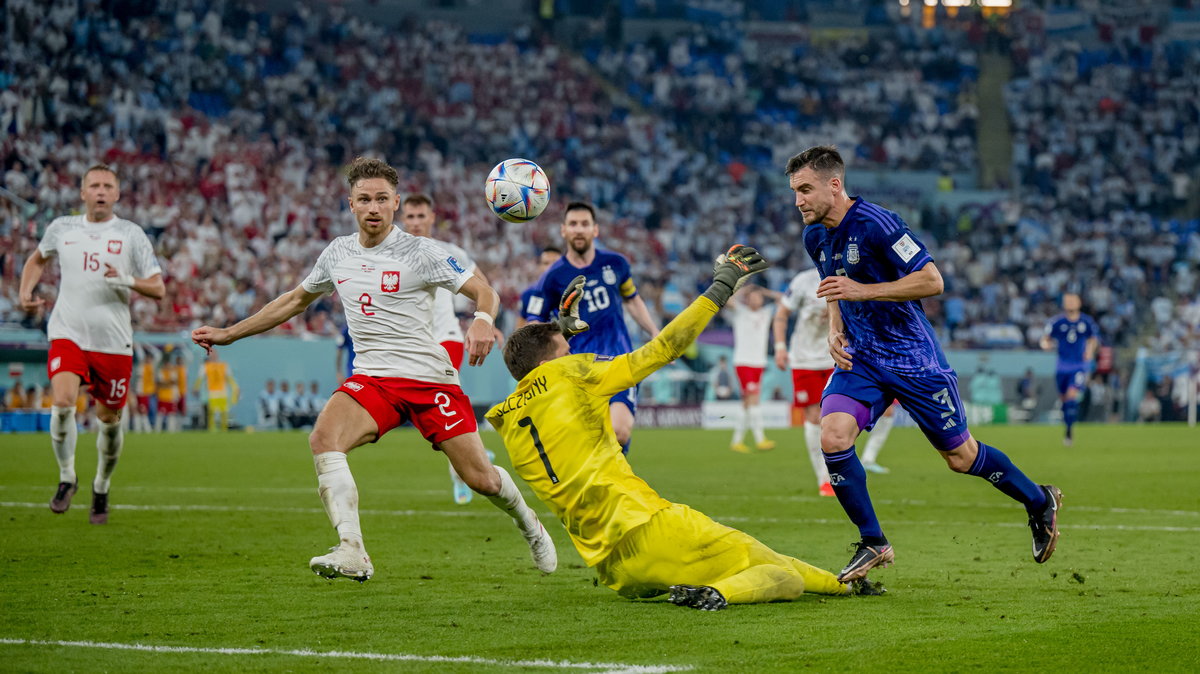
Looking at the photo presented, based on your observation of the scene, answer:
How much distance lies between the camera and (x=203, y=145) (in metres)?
31.6

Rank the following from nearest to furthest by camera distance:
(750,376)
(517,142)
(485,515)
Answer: (485,515)
(750,376)
(517,142)

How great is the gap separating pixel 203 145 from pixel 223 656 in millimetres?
27595

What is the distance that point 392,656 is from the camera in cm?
565

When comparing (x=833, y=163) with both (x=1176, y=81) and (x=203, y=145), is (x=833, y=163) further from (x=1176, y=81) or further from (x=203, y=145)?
(x=1176, y=81)

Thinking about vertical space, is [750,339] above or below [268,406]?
above

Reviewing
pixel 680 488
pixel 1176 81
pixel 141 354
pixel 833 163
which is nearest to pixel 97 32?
pixel 141 354

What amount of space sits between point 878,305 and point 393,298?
2.79 m

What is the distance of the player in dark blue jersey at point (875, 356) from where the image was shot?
768cm

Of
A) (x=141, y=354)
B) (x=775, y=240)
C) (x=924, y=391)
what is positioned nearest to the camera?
(x=924, y=391)

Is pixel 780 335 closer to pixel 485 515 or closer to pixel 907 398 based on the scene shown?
pixel 485 515

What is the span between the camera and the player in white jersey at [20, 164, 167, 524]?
1109 cm

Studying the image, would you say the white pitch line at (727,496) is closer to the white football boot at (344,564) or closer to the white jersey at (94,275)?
the white jersey at (94,275)

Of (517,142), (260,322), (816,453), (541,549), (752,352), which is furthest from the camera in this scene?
(517,142)

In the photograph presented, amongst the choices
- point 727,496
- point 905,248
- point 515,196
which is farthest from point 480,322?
point 727,496
